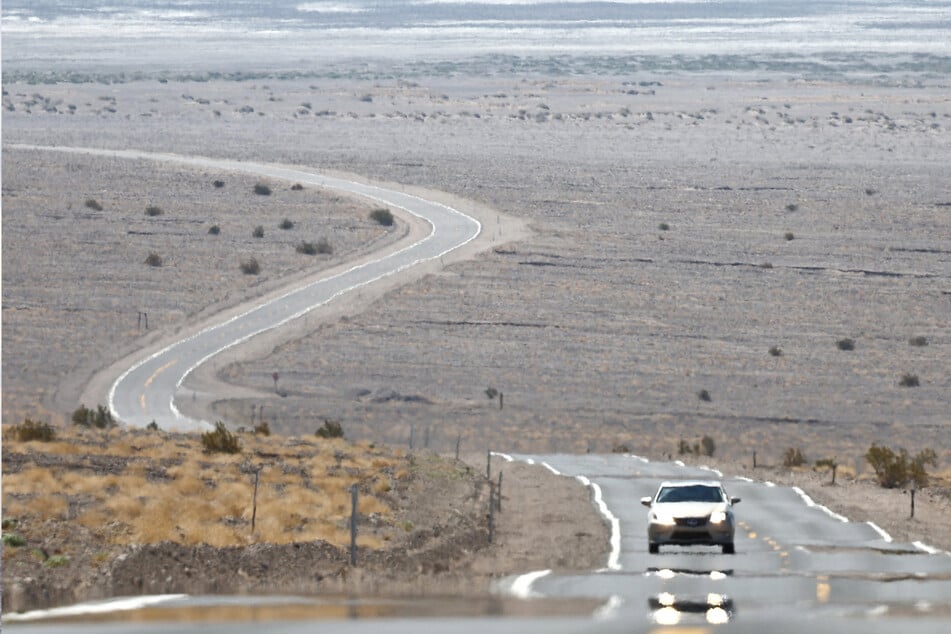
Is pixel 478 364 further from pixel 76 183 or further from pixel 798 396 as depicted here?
pixel 76 183

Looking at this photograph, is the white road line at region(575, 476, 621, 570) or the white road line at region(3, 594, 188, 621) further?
the white road line at region(575, 476, 621, 570)

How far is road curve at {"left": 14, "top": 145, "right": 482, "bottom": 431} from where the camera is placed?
181 feet

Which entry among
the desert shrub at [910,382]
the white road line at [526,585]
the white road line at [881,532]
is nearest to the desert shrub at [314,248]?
the desert shrub at [910,382]

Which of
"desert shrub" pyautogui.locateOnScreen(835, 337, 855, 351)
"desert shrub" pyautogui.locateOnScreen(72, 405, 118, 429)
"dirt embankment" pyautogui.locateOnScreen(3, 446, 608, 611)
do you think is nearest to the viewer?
"dirt embankment" pyautogui.locateOnScreen(3, 446, 608, 611)

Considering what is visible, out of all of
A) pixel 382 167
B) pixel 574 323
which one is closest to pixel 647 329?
pixel 574 323

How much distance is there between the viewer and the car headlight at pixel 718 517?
80.1 ft

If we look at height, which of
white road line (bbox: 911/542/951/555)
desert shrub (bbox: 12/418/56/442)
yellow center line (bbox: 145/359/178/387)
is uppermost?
yellow center line (bbox: 145/359/178/387)

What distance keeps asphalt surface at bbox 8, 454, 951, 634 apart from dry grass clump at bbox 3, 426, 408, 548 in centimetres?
489

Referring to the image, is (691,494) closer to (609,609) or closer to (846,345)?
(609,609)

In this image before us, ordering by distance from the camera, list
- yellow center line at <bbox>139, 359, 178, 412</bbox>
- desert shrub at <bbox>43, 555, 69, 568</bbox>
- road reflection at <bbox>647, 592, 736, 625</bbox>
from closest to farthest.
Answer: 1. road reflection at <bbox>647, 592, 736, 625</bbox>
2. desert shrub at <bbox>43, 555, 69, 568</bbox>
3. yellow center line at <bbox>139, 359, 178, 412</bbox>

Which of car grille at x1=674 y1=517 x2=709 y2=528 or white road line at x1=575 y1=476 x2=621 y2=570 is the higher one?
car grille at x1=674 y1=517 x2=709 y2=528

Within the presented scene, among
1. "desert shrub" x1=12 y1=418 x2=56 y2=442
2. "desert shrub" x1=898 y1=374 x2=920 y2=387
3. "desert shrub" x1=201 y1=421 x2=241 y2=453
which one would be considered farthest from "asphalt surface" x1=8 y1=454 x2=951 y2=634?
"desert shrub" x1=898 y1=374 x2=920 y2=387

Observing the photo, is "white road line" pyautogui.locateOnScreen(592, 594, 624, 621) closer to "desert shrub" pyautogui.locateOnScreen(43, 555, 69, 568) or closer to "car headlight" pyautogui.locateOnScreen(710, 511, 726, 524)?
"car headlight" pyautogui.locateOnScreen(710, 511, 726, 524)

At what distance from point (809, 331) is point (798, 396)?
1011 cm
